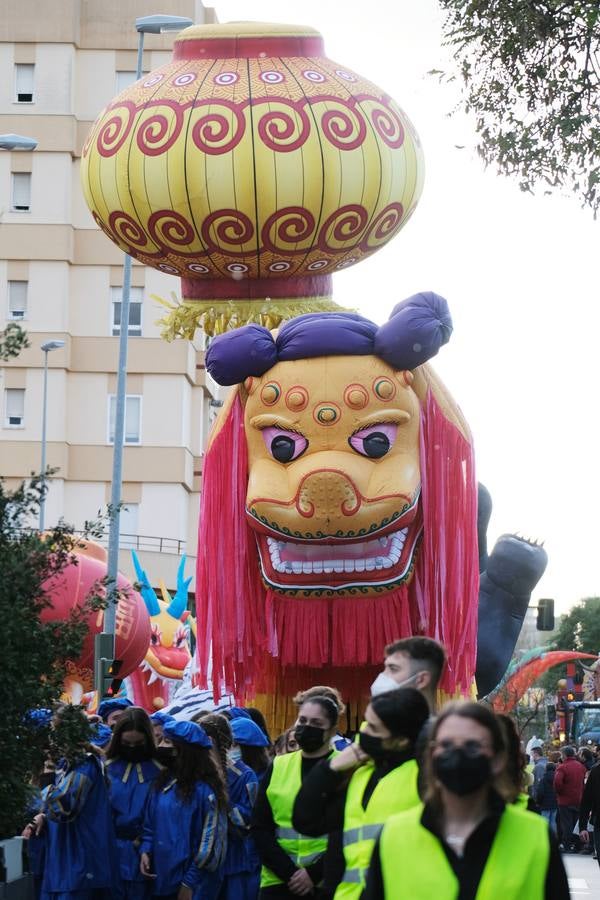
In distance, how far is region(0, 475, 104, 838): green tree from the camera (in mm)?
7914

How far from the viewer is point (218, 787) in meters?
8.94

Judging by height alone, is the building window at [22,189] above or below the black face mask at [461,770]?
above

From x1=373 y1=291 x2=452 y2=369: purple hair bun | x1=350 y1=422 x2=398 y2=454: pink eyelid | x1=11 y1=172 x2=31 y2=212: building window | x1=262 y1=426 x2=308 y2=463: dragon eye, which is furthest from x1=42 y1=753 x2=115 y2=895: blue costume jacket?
x1=11 y1=172 x2=31 y2=212: building window

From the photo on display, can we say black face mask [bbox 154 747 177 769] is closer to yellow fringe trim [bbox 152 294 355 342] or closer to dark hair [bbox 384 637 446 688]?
dark hair [bbox 384 637 446 688]

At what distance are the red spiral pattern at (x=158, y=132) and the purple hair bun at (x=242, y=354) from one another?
1.59 meters

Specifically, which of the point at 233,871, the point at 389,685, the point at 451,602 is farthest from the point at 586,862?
the point at 389,685

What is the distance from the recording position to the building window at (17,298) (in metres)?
46.7

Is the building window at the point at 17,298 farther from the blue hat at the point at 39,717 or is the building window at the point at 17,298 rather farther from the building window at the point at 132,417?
the blue hat at the point at 39,717

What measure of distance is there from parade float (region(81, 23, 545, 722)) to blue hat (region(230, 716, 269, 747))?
172 centimetres

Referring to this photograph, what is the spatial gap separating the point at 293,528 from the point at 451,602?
1.18 m

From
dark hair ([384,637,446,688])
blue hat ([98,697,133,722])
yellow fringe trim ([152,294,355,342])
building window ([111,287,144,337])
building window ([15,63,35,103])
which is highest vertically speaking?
building window ([15,63,35,103])

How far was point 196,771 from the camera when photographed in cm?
891

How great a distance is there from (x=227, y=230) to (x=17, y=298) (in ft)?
114

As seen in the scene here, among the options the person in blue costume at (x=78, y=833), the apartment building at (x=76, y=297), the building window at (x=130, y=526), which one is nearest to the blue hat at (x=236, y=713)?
the person in blue costume at (x=78, y=833)
